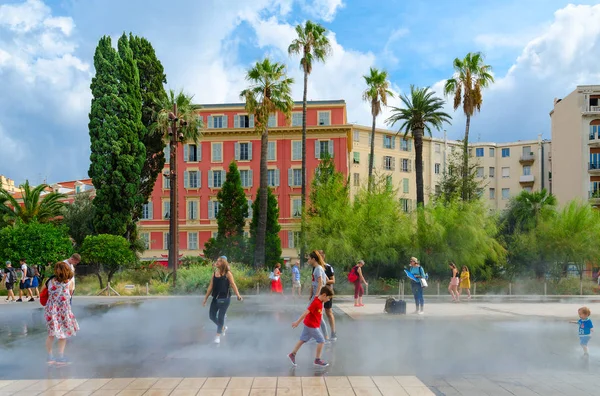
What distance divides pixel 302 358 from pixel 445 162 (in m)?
67.1

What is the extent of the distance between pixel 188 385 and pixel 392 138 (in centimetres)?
6429

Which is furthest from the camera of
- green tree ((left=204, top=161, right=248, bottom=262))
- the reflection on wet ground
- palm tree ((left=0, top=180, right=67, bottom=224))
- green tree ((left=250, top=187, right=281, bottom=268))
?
green tree ((left=204, top=161, right=248, bottom=262))

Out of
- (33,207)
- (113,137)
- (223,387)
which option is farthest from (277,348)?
(33,207)

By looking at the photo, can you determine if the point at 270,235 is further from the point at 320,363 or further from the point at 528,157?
the point at 528,157

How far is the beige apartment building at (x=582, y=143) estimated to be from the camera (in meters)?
53.8

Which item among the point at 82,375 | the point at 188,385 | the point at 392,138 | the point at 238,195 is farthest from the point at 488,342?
the point at 392,138

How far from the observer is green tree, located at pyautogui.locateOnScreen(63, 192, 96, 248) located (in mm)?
45125

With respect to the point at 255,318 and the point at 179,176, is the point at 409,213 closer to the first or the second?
the point at 255,318

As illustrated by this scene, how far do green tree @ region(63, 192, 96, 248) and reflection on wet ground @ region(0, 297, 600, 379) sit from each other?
97.1 feet

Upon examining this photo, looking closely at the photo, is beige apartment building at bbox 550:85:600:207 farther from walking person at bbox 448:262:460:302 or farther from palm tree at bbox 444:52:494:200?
walking person at bbox 448:262:460:302

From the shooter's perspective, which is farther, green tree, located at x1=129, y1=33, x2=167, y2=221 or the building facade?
the building facade

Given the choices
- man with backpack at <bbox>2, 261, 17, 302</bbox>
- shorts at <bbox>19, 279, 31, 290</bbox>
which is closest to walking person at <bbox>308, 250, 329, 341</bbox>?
shorts at <bbox>19, 279, 31, 290</bbox>

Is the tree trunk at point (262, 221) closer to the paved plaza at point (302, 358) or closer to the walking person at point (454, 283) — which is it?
the walking person at point (454, 283)

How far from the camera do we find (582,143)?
54.4 meters
